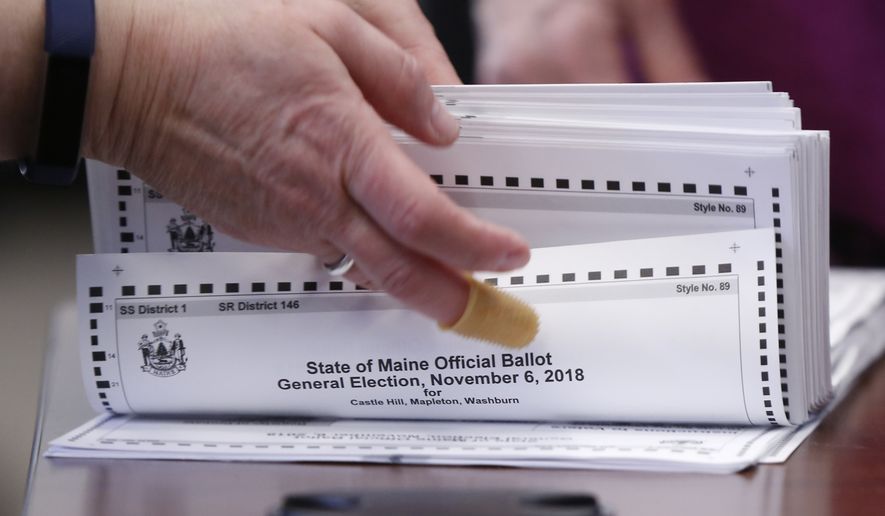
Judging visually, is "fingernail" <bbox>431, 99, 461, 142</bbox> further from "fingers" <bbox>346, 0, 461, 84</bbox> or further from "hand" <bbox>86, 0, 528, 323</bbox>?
"fingers" <bbox>346, 0, 461, 84</bbox>

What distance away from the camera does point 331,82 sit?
55 cm

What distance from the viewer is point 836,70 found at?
1.40m

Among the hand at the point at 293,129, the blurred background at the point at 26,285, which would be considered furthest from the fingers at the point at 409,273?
the blurred background at the point at 26,285

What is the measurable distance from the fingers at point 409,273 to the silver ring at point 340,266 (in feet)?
0.08

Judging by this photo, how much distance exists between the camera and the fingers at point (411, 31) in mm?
771

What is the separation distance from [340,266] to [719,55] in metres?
1.05

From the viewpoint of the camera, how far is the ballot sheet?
524 mm

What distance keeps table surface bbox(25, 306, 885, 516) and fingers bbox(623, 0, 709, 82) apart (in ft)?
A: 3.28

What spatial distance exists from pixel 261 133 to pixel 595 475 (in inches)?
10.0

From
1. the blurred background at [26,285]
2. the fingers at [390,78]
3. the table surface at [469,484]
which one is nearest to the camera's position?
the table surface at [469,484]

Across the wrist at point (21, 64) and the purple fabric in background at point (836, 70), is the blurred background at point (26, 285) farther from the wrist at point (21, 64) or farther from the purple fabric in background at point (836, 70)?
the purple fabric in background at point (836, 70)

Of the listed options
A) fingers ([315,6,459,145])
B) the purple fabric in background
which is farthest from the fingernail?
the purple fabric in background

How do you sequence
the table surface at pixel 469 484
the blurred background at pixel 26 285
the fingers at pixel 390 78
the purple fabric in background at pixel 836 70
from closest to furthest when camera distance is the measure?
the table surface at pixel 469 484 < the fingers at pixel 390 78 < the blurred background at pixel 26 285 < the purple fabric in background at pixel 836 70

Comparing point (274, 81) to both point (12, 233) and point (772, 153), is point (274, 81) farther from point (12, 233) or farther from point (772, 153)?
point (12, 233)
